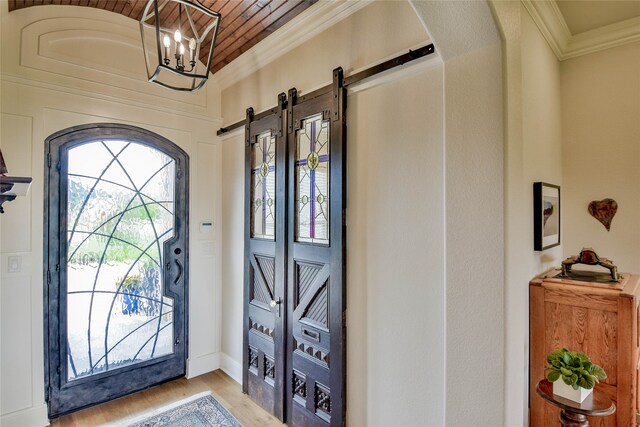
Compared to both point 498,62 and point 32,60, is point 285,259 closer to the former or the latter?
point 498,62

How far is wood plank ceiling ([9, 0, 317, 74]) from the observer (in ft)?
7.64

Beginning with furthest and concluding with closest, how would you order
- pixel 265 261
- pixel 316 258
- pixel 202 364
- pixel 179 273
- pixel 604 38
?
pixel 202 364 → pixel 179 273 → pixel 265 261 → pixel 316 258 → pixel 604 38

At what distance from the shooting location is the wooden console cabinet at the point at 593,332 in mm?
1567

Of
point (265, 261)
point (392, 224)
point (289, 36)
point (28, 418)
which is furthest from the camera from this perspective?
point (265, 261)

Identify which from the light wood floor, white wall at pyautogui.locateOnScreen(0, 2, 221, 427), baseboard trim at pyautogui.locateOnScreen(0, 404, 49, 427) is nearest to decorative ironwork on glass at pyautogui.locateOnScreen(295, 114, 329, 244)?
→ white wall at pyautogui.locateOnScreen(0, 2, 221, 427)

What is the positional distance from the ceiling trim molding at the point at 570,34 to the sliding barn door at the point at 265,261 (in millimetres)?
1773

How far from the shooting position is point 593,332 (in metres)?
1.65

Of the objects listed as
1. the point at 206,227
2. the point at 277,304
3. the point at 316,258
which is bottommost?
the point at 277,304

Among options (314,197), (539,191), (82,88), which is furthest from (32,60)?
(539,191)

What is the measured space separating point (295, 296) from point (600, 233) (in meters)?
2.20

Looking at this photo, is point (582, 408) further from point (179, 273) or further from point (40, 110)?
point (40, 110)

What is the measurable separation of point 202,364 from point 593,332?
10.7 feet

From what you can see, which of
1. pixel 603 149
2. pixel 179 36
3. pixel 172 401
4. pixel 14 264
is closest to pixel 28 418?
pixel 172 401

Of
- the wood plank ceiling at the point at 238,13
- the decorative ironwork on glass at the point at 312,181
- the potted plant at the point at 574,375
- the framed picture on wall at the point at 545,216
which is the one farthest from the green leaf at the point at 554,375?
the wood plank ceiling at the point at 238,13
